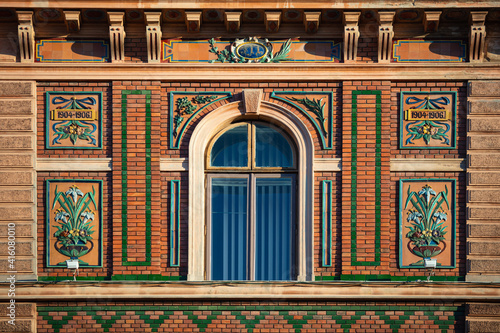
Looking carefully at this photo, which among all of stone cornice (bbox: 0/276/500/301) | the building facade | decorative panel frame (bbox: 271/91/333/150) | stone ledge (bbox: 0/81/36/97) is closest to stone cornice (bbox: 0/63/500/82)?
the building facade

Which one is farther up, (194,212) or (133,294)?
(194,212)

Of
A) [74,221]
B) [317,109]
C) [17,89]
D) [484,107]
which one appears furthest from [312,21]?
[74,221]

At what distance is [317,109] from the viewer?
35.7 feet

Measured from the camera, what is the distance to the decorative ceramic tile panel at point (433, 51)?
10922 millimetres

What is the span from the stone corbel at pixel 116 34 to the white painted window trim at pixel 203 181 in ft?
5.72

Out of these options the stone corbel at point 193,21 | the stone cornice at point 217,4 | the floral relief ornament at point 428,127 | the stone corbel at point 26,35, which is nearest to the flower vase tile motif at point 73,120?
the stone corbel at point 26,35

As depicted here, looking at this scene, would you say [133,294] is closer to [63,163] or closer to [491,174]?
[63,163]

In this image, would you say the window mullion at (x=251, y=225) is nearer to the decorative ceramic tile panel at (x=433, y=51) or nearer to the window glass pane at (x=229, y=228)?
the window glass pane at (x=229, y=228)

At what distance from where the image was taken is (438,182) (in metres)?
10.7

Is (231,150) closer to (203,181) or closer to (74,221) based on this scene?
(203,181)

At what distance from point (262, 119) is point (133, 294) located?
3.46 m

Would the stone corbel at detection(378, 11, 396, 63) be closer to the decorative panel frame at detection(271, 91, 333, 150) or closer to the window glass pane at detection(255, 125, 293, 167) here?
the decorative panel frame at detection(271, 91, 333, 150)

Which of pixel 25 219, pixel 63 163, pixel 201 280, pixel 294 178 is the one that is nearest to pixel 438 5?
pixel 294 178

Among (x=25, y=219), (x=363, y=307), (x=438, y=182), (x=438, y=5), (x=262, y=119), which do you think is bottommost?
(x=363, y=307)
